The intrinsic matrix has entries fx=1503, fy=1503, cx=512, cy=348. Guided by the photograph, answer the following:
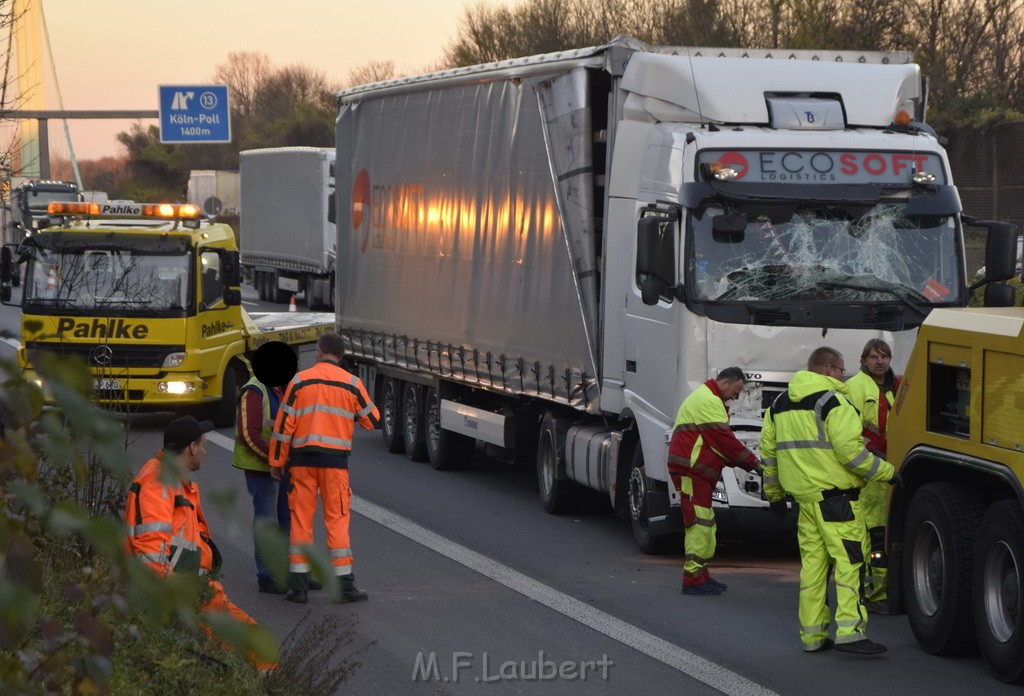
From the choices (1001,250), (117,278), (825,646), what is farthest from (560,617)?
(117,278)

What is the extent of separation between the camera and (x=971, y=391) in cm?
757

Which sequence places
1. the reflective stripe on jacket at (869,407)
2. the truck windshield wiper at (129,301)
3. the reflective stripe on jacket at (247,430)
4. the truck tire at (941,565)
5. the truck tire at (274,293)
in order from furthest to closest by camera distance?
the truck tire at (274,293) < the truck windshield wiper at (129,301) < the reflective stripe on jacket at (869,407) < the reflective stripe on jacket at (247,430) < the truck tire at (941,565)

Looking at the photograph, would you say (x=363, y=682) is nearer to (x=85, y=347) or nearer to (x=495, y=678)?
(x=495, y=678)

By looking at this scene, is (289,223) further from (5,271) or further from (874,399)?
(874,399)

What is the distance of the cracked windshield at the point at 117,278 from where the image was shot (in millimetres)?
18094

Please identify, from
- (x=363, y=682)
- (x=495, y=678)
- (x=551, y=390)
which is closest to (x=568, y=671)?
(x=495, y=678)

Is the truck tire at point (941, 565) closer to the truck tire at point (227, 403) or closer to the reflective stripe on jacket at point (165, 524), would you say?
the reflective stripe on jacket at point (165, 524)

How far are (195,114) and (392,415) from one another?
18624 millimetres

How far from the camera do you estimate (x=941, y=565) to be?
8.05 metres

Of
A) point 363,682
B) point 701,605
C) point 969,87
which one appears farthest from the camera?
point 969,87

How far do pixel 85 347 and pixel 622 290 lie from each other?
855 cm

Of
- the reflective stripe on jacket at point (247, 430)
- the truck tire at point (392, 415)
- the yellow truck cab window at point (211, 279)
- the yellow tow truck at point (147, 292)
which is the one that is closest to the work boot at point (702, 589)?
the reflective stripe on jacket at point (247, 430)

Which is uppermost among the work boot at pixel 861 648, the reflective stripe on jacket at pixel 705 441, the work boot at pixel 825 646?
the reflective stripe on jacket at pixel 705 441

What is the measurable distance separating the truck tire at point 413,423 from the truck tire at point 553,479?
3190 millimetres
